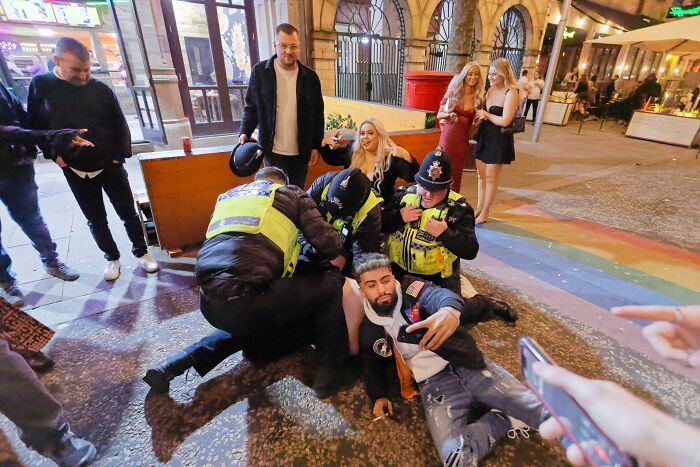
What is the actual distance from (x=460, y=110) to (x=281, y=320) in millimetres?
3264

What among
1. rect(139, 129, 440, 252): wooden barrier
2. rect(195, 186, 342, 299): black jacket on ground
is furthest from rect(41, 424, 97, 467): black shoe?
rect(139, 129, 440, 252): wooden barrier

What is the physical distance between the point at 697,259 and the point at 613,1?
58.8 feet

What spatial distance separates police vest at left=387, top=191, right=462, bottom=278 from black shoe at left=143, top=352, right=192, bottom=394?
1450 millimetres

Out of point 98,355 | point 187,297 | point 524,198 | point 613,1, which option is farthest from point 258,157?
point 613,1

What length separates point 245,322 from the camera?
175 cm

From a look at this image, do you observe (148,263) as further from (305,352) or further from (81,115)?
(305,352)

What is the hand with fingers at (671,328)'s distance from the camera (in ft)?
2.84

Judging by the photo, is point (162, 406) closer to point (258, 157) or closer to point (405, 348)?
point (405, 348)

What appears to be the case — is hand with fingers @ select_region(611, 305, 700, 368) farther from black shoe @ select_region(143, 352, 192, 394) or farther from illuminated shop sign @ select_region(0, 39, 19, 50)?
illuminated shop sign @ select_region(0, 39, 19, 50)

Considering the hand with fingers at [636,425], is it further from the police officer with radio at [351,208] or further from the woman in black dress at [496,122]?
the woman in black dress at [496,122]

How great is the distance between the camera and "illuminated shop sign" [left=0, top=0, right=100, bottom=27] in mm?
9859

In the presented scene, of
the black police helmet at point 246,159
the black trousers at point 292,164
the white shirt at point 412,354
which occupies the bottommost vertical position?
the white shirt at point 412,354

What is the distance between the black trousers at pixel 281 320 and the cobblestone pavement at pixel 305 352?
0.17 metres

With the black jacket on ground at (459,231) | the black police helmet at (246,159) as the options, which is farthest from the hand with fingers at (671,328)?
the black police helmet at (246,159)
